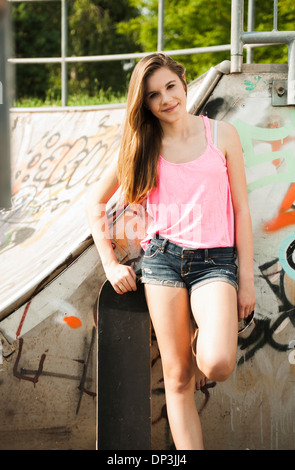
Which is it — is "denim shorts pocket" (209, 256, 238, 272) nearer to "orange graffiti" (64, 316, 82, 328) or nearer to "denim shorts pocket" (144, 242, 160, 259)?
"denim shorts pocket" (144, 242, 160, 259)

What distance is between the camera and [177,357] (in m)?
2.61

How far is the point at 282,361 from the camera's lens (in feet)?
10.3

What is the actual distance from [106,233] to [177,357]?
758 millimetres

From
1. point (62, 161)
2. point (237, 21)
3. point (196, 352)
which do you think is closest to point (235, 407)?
point (196, 352)

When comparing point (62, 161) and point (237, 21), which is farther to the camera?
point (62, 161)

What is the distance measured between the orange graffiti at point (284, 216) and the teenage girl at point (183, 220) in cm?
52

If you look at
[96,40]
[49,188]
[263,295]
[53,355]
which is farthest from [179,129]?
[96,40]

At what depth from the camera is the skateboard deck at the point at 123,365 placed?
9.52 feet

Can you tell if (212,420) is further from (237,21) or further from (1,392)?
(237,21)

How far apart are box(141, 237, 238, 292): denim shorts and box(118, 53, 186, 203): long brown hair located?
0.98 feet

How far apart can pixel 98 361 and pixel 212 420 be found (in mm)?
780
